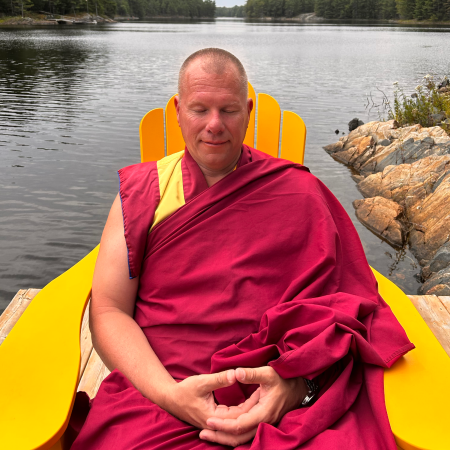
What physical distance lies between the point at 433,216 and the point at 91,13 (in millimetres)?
88571

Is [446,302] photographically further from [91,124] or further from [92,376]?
[91,124]

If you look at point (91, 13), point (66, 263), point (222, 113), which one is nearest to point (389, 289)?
point (222, 113)

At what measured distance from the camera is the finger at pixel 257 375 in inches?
58.2

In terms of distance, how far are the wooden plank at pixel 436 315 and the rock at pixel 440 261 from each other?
1692mm

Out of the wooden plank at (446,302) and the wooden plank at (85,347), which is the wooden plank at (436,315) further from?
the wooden plank at (85,347)

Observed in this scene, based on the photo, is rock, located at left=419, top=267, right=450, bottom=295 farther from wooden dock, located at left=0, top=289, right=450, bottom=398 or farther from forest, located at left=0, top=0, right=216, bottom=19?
forest, located at left=0, top=0, right=216, bottom=19

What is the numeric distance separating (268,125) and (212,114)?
1.49 m

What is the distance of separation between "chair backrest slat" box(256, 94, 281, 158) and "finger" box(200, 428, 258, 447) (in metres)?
2.15

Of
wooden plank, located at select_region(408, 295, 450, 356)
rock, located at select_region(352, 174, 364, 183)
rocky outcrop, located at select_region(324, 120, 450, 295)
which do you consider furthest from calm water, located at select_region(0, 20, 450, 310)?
wooden plank, located at select_region(408, 295, 450, 356)

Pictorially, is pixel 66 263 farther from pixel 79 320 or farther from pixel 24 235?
pixel 79 320

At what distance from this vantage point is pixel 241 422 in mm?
1463

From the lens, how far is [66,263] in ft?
18.3

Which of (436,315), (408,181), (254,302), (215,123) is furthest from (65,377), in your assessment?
(408,181)

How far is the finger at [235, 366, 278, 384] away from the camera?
1.48 meters
